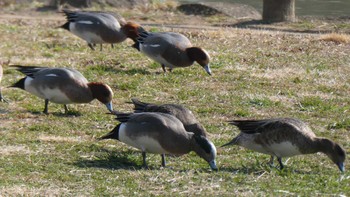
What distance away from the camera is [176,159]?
8.05m

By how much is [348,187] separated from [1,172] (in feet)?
8.84

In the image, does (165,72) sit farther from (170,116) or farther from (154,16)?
(154,16)

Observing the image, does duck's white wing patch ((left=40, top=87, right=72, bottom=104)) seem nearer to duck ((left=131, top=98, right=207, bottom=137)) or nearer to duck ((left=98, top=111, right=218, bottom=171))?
duck ((left=131, top=98, right=207, bottom=137))

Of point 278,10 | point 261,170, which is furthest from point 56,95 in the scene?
point 278,10

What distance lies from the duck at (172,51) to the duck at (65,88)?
9.36ft

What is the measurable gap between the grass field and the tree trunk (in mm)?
3371

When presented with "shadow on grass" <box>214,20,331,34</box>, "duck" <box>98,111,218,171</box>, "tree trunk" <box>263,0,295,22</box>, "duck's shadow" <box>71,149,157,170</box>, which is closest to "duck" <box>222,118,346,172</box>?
"duck" <box>98,111,218,171</box>

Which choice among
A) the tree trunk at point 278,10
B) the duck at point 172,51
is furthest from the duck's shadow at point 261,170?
the tree trunk at point 278,10

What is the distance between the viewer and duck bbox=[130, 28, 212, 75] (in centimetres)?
1262

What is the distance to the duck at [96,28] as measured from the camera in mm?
14255

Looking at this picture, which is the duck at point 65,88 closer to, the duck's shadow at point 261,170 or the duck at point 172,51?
the duck's shadow at point 261,170

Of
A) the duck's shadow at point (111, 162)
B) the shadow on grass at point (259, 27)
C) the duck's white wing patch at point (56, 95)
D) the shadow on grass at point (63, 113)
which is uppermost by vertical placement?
the duck's shadow at point (111, 162)

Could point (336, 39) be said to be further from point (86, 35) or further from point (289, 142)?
point (289, 142)

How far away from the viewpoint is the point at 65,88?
9.77m
